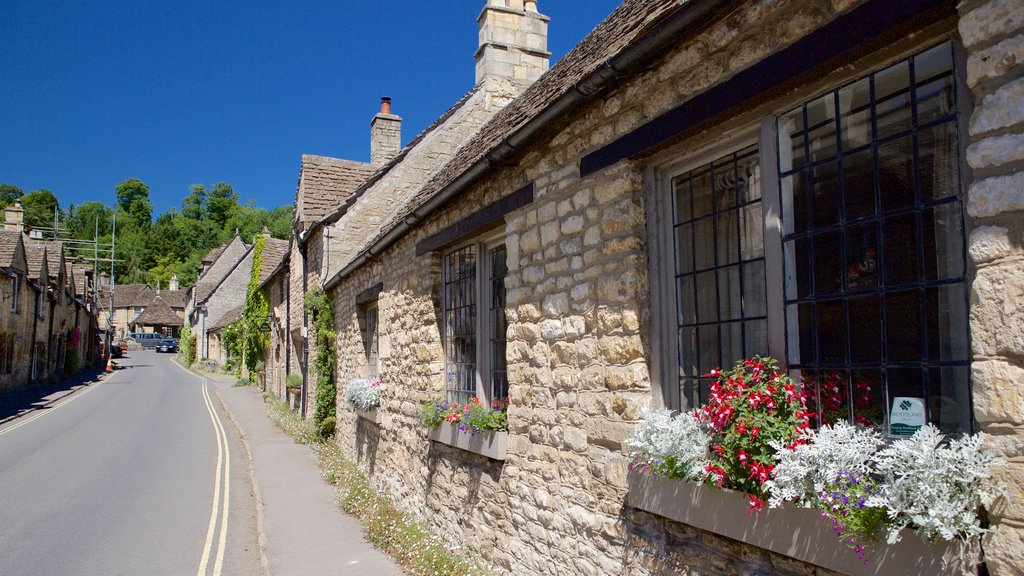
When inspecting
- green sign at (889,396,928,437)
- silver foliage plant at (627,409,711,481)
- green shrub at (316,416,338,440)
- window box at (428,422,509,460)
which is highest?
green sign at (889,396,928,437)

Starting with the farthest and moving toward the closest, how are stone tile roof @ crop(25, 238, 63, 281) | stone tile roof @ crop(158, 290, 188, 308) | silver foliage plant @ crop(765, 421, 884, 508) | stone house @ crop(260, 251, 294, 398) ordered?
stone tile roof @ crop(158, 290, 188, 308)
stone tile roof @ crop(25, 238, 63, 281)
stone house @ crop(260, 251, 294, 398)
silver foliage plant @ crop(765, 421, 884, 508)

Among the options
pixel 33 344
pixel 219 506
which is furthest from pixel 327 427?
pixel 33 344

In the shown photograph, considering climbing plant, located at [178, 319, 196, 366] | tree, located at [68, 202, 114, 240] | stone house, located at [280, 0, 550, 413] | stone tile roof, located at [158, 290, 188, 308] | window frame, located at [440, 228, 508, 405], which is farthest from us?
tree, located at [68, 202, 114, 240]

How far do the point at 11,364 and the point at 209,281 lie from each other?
3111 centimetres

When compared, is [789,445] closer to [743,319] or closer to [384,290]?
[743,319]

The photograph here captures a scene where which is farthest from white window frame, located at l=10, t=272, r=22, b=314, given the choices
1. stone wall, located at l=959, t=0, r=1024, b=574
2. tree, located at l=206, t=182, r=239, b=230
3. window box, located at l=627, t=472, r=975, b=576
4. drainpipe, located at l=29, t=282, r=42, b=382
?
tree, located at l=206, t=182, r=239, b=230

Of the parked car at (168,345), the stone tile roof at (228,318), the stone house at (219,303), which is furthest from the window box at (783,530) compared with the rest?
the parked car at (168,345)

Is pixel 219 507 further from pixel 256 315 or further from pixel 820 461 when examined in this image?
pixel 256 315

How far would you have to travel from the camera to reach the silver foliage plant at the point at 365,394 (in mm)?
10172

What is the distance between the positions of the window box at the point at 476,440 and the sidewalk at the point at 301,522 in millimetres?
1500

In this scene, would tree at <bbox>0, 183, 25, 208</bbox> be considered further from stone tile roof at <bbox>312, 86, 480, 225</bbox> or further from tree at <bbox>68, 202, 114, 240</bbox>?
stone tile roof at <bbox>312, 86, 480, 225</bbox>

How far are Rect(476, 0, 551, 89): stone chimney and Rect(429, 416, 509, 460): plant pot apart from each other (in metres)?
8.12

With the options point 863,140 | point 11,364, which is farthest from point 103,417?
point 863,140

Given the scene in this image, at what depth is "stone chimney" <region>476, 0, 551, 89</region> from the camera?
12.4 metres
